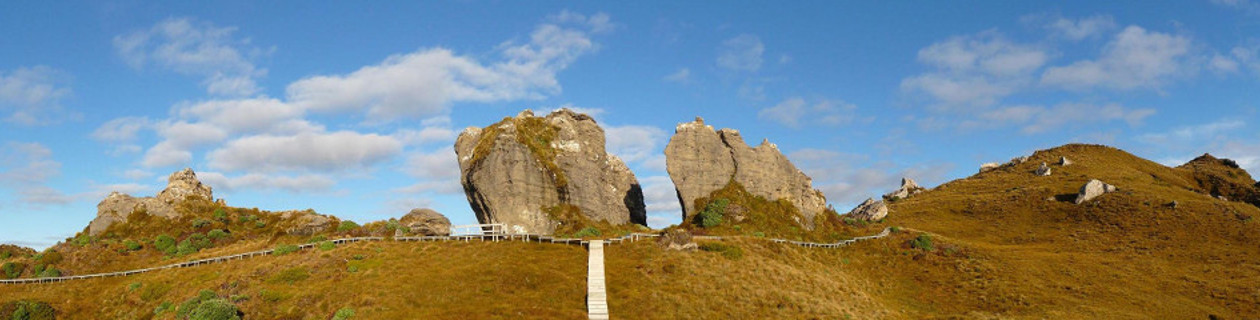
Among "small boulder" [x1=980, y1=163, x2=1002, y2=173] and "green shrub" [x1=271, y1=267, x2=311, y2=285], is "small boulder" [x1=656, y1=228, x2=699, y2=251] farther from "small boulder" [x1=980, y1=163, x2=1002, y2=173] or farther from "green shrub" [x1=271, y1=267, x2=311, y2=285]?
"small boulder" [x1=980, y1=163, x2=1002, y2=173]

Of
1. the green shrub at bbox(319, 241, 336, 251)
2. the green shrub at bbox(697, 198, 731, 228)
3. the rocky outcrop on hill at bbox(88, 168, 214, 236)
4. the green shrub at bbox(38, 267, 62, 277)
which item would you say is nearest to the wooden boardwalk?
the green shrub at bbox(697, 198, 731, 228)

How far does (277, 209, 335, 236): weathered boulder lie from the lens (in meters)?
76.5

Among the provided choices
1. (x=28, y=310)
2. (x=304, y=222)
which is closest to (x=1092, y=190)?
(x=304, y=222)

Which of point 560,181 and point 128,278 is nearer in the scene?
point 128,278

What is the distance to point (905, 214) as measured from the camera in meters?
115

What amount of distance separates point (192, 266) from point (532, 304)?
39077 millimetres

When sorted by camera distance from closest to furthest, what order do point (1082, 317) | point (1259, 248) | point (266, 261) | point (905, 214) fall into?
point (1082, 317), point (266, 261), point (1259, 248), point (905, 214)

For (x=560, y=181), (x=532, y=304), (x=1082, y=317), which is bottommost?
(x=1082, y=317)

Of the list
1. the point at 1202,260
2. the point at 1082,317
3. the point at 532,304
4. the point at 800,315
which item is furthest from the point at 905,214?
the point at 532,304

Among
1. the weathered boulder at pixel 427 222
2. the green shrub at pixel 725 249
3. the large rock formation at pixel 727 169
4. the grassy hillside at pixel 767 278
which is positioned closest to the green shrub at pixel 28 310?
the grassy hillside at pixel 767 278

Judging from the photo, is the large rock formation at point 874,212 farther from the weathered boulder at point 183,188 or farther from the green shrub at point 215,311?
the weathered boulder at point 183,188

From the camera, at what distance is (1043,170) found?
5261 inches

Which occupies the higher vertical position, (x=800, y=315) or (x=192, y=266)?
(x=192, y=266)

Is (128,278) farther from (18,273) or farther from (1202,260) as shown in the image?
(1202,260)
